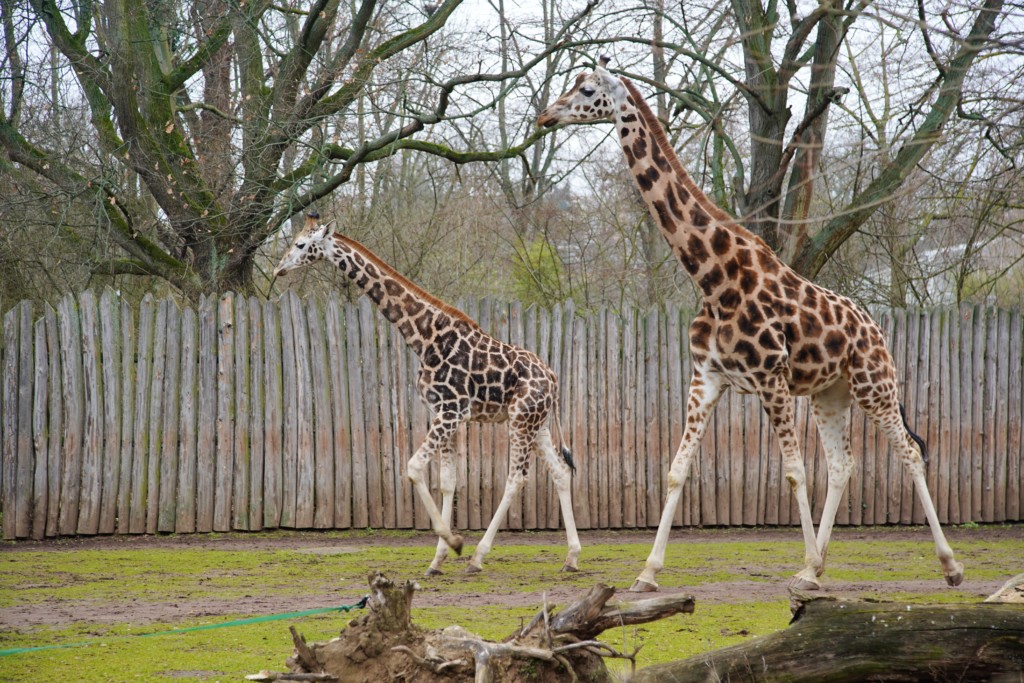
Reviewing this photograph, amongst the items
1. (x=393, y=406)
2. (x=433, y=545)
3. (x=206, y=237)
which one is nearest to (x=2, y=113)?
(x=206, y=237)

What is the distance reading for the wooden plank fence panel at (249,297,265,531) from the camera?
9953 mm

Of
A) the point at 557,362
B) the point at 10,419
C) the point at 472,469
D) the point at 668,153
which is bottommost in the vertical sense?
the point at 472,469

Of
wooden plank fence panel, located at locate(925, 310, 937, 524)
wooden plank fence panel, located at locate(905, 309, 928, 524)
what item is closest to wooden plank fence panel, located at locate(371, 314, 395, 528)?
wooden plank fence panel, located at locate(905, 309, 928, 524)

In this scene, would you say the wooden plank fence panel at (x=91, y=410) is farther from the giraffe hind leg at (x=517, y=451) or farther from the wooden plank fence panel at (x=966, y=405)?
the wooden plank fence panel at (x=966, y=405)

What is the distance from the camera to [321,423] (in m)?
10.0

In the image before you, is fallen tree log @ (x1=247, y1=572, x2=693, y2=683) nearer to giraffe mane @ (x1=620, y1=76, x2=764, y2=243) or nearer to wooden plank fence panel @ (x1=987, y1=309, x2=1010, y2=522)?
giraffe mane @ (x1=620, y1=76, x2=764, y2=243)

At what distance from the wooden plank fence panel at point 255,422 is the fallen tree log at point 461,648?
21.3 feet

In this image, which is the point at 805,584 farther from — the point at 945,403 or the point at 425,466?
the point at 945,403

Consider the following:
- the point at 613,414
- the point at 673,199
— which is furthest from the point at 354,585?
the point at 613,414

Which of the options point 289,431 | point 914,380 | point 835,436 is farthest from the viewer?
point 914,380

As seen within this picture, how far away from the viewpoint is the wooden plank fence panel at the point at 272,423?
32.7 ft

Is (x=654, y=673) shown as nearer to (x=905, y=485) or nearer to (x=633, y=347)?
(x=633, y=347)

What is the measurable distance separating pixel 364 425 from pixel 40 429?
2.95 meters

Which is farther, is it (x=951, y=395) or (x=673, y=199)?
(x=951, y=395)
